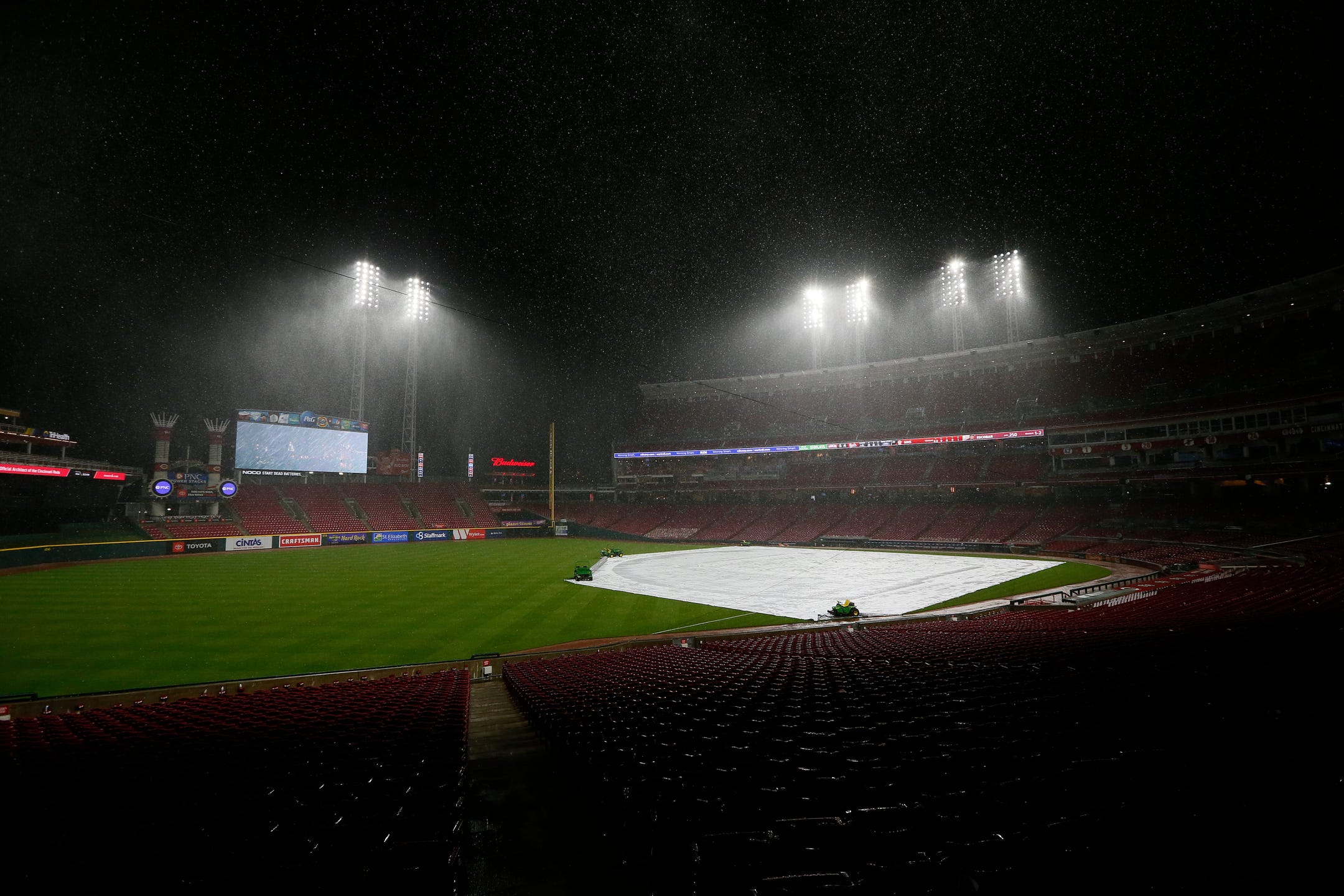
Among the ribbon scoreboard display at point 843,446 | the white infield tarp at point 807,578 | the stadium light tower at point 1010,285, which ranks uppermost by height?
the stadium light tower at point 1010,285

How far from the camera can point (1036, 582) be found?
1083 inches

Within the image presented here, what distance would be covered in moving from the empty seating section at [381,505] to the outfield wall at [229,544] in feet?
6.72

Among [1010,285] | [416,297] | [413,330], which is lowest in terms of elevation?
[413,330]

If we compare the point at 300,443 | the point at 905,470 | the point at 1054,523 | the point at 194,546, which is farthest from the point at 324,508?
the point at 1054,523

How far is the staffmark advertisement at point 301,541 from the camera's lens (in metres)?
46.3

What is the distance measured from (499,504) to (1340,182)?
73.5 metres

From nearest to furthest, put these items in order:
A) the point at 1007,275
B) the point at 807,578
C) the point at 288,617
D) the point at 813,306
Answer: the point at 288,617
the point at 807,578
the point at 1007,275
the point at 813,306

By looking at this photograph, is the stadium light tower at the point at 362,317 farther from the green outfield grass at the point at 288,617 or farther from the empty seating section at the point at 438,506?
the green outfield grass at the point at 288,617

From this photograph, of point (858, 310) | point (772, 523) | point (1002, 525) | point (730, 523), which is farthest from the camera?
point (730, 523)

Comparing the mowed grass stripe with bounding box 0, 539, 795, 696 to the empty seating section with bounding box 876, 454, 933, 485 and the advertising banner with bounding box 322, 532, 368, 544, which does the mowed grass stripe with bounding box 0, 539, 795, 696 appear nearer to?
the advertising banner with bounding box 322, 532, 368, 544

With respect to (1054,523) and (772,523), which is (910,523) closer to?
(1054,523)

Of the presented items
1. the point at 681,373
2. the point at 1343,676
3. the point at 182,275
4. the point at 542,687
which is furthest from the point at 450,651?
the point at 681,373

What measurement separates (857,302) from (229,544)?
60438mm

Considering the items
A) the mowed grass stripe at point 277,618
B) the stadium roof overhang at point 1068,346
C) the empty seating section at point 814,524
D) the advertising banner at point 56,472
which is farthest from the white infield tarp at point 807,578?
the advertising banner at point 56,472
